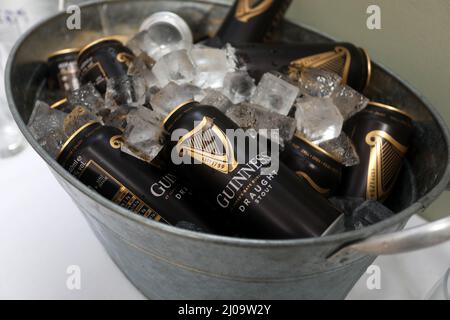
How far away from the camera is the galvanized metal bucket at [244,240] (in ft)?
1.63

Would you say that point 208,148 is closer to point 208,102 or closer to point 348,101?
point 208,102

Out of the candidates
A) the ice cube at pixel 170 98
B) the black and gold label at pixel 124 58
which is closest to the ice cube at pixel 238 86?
the ice cube at pixel 170 98

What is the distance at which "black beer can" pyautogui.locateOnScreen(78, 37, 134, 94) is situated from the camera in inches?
33.0

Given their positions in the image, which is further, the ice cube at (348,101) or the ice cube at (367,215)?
the ice cube at (348,101)

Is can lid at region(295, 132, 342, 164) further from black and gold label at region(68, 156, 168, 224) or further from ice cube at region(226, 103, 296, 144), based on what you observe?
black and gold label at region(68, 156, 168, 224)

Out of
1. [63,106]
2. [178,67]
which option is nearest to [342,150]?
[178,67]

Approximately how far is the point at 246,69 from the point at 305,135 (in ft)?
0.73

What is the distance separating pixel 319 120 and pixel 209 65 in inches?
Answer: 10.4

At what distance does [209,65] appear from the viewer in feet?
2.76

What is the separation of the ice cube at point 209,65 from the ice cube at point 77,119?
236 mm

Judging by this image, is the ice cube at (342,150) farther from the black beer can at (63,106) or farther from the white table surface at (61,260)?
the black beer can at (63,106)

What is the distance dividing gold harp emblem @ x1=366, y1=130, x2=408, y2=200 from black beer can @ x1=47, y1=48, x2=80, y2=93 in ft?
2.15

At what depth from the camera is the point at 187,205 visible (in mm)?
637

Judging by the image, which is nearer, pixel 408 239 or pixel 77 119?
pixel 408 239
